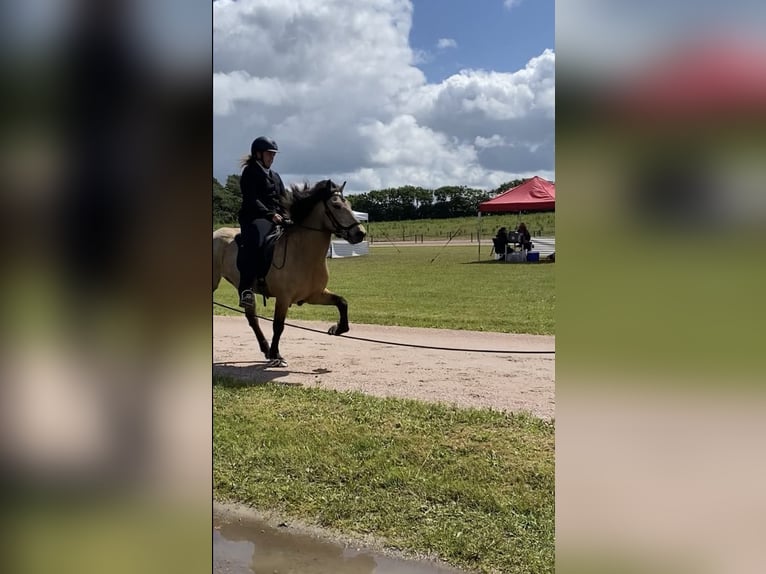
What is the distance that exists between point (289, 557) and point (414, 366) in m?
3.82

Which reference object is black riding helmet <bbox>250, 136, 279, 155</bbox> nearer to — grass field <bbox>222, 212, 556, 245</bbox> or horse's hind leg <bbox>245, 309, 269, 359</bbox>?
horse's hind leg <bbox>245, 309, 269, 359</bbox>

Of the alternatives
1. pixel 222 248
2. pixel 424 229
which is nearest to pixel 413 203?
pixel 424 229

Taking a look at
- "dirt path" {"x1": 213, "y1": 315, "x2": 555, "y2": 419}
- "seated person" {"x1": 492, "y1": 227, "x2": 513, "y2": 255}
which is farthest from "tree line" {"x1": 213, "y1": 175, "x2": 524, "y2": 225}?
"dirt path" {"x1": 213, "y1": 315, "x2": 555, "y2": 419}

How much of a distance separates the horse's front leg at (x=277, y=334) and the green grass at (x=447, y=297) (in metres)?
2.91

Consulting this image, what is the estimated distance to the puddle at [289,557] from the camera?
2.86 metres

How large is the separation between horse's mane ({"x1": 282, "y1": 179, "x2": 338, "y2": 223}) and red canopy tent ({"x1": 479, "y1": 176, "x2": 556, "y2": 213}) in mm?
13026

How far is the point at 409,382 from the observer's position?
601cm

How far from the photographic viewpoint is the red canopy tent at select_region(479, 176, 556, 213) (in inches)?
758

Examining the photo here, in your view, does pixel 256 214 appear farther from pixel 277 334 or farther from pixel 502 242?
pixel 502 242

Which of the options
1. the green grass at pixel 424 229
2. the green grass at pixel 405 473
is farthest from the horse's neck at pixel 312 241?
the green grass at pixel 424 229

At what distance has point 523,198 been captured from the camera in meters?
19.7

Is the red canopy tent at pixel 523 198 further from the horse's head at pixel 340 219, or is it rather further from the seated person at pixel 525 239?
the horse's head at pixel 340 219
